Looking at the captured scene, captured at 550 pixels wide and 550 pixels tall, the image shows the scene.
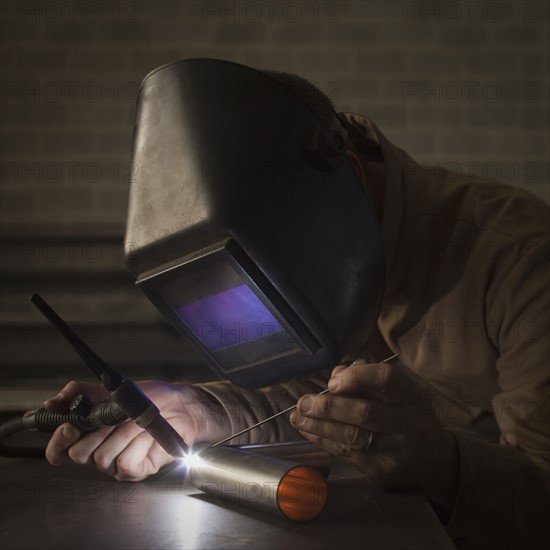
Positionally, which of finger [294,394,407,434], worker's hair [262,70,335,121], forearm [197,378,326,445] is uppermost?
worker's hair [262,70,335,121]

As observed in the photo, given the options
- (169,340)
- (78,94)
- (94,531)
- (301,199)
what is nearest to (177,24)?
(78,94)

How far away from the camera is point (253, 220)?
29.6 inches

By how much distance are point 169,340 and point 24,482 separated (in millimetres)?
1286

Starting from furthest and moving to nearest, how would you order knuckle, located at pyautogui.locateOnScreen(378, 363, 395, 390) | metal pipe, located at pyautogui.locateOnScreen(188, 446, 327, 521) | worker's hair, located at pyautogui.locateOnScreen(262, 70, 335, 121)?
worker's hair, located at pyautogui.locateOnScreen(262, 70, 335, 121) → knuckle, located at pyautogui.locateOnScreen(378, 363, 395, 390) → metal pipe, located at pyautogui.locateOnScreen(188, 446, 327, 521)

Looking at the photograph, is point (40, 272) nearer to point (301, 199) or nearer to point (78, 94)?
point (78, 94)

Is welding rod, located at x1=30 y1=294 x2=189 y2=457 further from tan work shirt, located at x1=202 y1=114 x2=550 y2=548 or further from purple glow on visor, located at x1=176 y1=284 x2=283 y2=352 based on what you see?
tan work shirt, located at x1=202 y1=114 x2=550 y2=548

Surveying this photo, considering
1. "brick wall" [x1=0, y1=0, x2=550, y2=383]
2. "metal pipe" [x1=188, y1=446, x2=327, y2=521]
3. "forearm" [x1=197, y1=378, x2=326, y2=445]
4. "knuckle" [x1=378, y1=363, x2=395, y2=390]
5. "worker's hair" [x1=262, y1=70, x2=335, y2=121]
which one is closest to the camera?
"metal pipe" [x1=188, y1=446, x2=327, y2=521]

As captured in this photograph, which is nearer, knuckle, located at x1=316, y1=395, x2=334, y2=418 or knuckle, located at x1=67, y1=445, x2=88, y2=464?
knuckle, located at x1=316, y1=395, x2=334, y2=418

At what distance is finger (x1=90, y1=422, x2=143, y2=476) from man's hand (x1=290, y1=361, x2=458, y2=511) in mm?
270

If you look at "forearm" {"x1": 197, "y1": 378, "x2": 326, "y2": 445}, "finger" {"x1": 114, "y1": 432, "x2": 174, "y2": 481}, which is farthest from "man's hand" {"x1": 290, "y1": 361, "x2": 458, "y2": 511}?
"forearm" {"x1": 197, "y1": 378, "x2": 326, "y2": 445}

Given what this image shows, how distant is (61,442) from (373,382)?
0.45m

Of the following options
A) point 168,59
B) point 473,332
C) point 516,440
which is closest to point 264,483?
point 516,440

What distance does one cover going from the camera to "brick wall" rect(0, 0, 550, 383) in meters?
2.38

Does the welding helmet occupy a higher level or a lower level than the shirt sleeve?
higher
